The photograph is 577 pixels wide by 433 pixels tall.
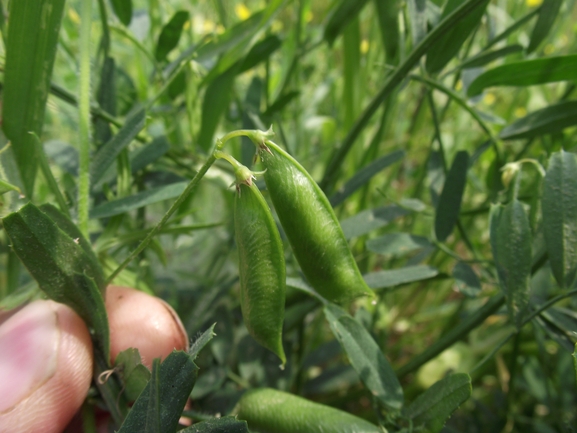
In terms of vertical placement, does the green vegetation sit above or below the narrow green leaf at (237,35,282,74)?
below

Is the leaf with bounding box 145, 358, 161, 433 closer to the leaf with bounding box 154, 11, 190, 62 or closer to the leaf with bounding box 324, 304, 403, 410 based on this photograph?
the leaf with bounding box 324, 304, 403, 410

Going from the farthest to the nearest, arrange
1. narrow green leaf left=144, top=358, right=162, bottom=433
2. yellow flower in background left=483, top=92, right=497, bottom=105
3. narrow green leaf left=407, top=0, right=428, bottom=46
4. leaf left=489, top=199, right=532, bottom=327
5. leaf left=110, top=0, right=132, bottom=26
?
yellow flower in background left=483, top=92, right=497, bottom=105
leaf left=110, top=0, right=132, bottom=26
narrow green leaf left=407, top=0, right=428, bottom=46
leaf left=489, top=199, right=532, bottom=327
narrow green leaf left=144, top=358, right=162, bottom=433

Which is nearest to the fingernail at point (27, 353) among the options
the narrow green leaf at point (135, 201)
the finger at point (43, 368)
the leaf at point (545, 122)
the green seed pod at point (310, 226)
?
the finger at point (43, 368)

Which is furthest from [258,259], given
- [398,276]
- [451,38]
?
[451,38]

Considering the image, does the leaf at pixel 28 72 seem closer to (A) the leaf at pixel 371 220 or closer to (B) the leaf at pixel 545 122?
(A) the leaf at pixel 371 220

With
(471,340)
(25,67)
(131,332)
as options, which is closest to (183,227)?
(131,332)

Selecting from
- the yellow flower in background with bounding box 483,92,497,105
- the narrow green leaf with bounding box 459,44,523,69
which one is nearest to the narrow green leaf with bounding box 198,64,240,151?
the narrow green leaf with bounding box 459,44,523,69
